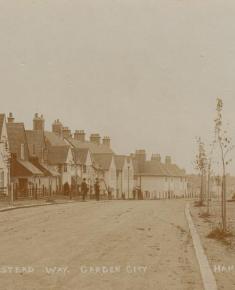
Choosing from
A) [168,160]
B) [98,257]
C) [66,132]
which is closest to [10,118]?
[66,132]

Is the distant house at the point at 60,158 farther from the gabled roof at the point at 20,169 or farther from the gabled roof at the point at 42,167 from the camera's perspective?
the gabled roof at the point at 20,169

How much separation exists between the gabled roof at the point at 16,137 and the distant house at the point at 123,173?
40.2m

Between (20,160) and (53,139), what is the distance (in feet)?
56.7

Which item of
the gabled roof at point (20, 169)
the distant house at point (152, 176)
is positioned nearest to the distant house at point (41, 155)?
the gabled roof at point (20, 169)

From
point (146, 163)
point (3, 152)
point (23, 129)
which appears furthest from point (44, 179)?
point (146, 163)

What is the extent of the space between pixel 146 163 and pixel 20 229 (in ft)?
344

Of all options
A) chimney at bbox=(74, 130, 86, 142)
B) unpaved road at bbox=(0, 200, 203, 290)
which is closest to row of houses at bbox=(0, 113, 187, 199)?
chimney at bbox=(74, 130, 86, 142)

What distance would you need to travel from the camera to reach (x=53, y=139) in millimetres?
82500

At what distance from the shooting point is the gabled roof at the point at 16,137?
6569 cm

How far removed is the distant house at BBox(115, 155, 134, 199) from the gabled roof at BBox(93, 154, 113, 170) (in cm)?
753

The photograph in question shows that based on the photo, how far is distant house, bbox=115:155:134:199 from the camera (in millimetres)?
107438

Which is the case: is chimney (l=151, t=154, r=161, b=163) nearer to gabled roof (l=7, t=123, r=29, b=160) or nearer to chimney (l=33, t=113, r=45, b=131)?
chimney (l=33, t=113, r=45, b=131)

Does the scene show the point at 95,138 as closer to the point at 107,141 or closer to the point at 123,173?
the point at 107,141

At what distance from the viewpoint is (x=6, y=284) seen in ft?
32.0
